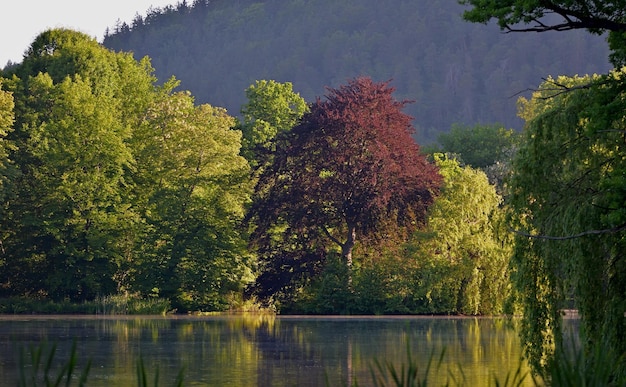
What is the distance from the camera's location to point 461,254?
144ft

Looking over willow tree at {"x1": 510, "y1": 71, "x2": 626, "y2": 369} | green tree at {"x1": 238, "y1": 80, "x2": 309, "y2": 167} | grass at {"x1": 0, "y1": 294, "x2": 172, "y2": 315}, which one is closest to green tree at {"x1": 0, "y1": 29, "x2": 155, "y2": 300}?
grass at {"x1": 0, "y1": 294, "x2": 172, "y2": 315}

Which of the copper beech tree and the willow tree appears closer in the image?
the willow tree

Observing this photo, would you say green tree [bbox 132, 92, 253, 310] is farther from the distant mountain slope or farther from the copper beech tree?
the distant mountain slope

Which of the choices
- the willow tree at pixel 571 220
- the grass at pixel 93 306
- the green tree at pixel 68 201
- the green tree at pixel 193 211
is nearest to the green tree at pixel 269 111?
the green tree at pixel 193 211

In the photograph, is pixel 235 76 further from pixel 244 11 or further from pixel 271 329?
pixel 271 329

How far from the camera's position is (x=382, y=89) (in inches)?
1896

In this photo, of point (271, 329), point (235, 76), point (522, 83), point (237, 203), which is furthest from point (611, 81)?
point (235, 76)

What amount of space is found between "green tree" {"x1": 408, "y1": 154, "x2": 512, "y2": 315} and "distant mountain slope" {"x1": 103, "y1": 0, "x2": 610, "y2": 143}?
315 feet

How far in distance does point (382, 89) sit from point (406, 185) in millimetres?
4559

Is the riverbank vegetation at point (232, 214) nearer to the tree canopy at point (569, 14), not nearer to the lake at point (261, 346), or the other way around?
the lake at point (261, 346)

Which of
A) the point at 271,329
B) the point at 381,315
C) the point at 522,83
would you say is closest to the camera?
the point at 271,329

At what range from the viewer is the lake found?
65.8 feet

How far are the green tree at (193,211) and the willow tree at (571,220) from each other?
30258mm

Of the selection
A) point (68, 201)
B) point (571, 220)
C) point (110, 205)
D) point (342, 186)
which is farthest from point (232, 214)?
point (571, 220)
